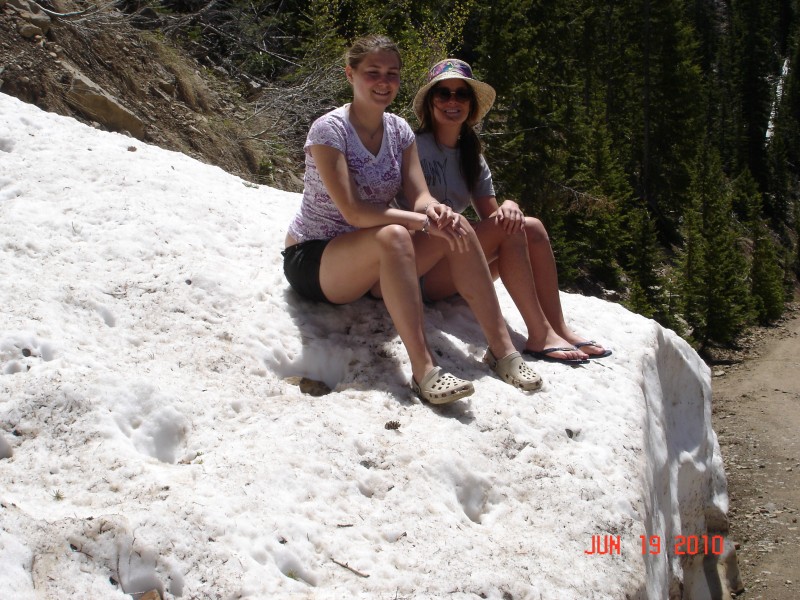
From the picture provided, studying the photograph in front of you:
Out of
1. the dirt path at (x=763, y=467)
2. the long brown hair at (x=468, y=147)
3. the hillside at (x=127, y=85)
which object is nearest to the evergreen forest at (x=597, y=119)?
the hillside at (x=127, y=85)

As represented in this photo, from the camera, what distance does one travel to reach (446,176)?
4.77m

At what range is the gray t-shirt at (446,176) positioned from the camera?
15.5ft

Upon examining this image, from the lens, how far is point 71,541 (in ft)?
8.40

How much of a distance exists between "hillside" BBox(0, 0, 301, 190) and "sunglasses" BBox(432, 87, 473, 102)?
416 centimetres

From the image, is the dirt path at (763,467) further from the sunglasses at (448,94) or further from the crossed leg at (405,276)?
the sunglasses at (448,94)

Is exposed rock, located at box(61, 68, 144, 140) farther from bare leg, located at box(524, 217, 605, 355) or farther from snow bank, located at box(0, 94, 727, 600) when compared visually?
bare leg, located at box(524, 217, 605, 355)

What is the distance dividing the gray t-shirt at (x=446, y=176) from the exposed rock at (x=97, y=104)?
4198 mm

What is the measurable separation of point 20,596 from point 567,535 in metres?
1.97

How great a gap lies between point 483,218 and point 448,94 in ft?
2.33

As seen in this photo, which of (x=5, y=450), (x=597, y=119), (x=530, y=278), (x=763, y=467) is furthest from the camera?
(x=597, y=119)

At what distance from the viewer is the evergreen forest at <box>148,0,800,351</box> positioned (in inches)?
527

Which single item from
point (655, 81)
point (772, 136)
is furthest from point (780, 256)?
point (772, 136)
